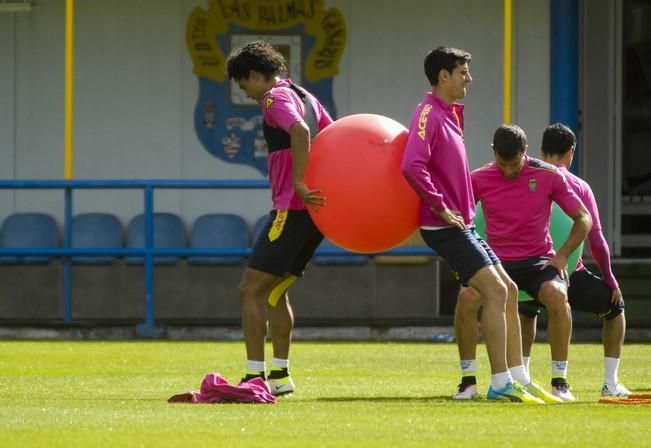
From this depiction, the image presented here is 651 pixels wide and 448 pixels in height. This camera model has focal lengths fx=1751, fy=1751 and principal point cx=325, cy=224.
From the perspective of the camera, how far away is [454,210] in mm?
8750

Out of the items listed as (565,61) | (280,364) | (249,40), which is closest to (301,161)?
(280,364)

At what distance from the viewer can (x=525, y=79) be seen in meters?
17.4

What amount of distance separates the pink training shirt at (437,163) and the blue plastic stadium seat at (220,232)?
26.2ft

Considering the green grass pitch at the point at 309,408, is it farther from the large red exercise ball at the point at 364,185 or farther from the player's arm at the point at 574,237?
the large red exercise ball at the point at 364,185

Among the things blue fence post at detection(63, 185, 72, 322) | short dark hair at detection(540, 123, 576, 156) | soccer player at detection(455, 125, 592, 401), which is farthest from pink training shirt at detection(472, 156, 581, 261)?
blue fence post at detection(63, 185, 72, 322)

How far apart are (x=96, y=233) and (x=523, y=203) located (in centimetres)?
815

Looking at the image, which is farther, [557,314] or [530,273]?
[530,273]

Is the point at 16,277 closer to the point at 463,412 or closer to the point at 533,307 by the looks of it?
the point at 533,307

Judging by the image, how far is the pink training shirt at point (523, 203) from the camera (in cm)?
934

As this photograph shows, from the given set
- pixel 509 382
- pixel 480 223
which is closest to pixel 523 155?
pixel 480 223

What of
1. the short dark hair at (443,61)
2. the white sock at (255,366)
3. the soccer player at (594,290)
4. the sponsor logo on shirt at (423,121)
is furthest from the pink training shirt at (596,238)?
the white sock at (255,366)

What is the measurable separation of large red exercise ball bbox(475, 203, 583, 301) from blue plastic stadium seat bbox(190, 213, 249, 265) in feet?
23.5

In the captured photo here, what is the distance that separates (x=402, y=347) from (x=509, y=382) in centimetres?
576

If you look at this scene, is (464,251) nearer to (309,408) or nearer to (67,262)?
(309,408)
